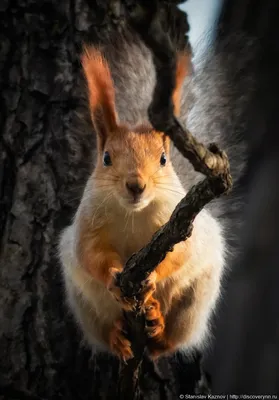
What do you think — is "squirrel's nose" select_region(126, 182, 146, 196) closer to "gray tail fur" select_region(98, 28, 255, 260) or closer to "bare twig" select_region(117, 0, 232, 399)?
"bare twig" select_region(117, 0, 232, 399)

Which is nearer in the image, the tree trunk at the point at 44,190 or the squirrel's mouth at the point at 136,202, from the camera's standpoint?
the squirrel's mouth at the point at 136,202

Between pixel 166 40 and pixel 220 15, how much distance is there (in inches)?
20.8

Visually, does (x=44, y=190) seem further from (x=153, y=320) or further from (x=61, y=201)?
(x=153, y=320)

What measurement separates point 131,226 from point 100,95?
18cm

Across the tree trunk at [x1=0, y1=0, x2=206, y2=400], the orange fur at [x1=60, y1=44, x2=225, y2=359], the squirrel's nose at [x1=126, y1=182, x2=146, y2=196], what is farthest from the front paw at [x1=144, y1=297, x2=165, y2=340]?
the squirrel's nose at [x1=126, y1=182, x2=146, y2=196]

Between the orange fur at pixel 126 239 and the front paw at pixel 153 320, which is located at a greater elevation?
the orange fur at pixel 126 239

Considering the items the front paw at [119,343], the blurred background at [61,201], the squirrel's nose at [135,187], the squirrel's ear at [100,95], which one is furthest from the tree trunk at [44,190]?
the squirrel's nose at [135,187]

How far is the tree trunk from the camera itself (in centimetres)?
101

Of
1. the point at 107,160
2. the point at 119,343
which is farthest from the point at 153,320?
the point at 107,160

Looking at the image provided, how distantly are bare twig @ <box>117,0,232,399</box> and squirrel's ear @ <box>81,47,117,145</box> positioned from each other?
181mm

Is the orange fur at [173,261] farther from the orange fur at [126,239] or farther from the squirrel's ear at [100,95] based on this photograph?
the squirrel's ear at [100,95]

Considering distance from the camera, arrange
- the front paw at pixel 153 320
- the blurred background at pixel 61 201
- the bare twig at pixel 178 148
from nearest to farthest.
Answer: the bare twig at pixel 178 148 < the front paw at pixel 153 320 < the blurred background at pixel 61 201

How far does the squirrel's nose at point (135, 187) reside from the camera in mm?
674

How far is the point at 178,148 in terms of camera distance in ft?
1.78
